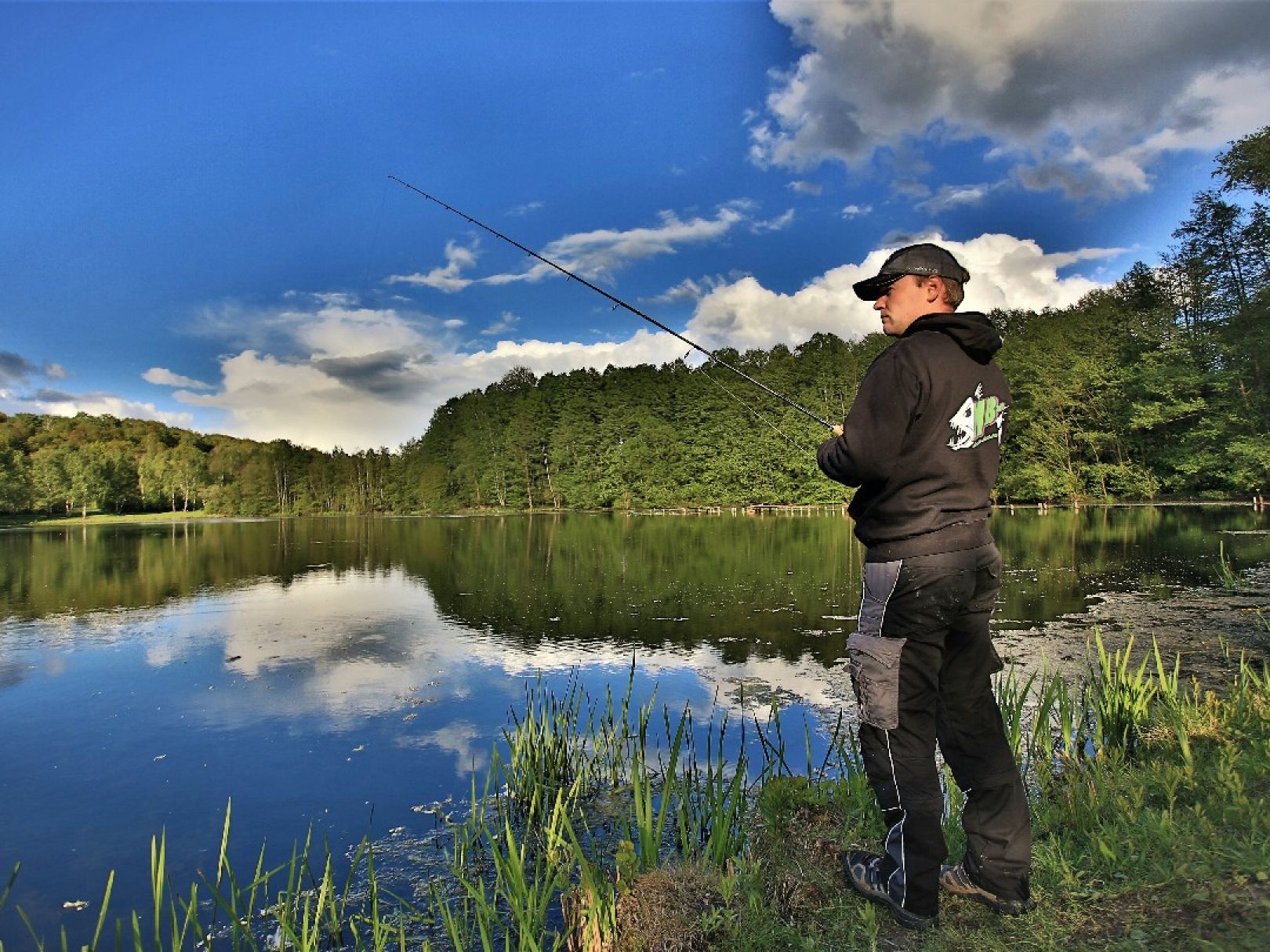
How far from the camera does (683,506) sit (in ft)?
202

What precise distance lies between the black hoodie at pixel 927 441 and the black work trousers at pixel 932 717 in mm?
119

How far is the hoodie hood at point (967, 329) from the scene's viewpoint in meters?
3.00

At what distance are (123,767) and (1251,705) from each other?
30.0 feet

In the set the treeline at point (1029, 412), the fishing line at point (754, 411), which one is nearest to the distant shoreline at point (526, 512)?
the treeline at point (1029, 412)

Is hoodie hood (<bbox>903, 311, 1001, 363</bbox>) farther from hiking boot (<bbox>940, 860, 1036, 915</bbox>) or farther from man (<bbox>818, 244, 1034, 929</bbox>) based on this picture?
hiking boot (<bbox>940, 860, 1036, 915</bbox>)

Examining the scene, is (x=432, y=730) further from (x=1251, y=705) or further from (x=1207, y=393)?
(x=1207, y=393)

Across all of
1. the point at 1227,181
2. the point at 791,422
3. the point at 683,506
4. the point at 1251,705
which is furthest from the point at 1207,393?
the point at 1251,705

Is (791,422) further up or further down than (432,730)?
further up

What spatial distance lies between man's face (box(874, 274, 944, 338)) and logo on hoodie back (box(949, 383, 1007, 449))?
0.44 m

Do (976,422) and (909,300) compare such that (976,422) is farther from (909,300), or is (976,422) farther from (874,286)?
(874,286)

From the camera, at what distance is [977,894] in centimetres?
309

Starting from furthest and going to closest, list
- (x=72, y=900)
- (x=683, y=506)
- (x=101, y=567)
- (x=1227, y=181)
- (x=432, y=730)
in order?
(x=683, y=506) → (x=1227, y=181) → (x=101, y=567) → (x=432, y=730) → (x=72, y=900)

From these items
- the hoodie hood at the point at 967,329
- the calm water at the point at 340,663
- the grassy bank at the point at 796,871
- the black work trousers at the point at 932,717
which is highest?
the hoodie hood at the point at 967,329

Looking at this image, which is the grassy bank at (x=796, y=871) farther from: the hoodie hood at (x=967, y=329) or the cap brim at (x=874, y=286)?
the cap brim at (x=874, y=286)
